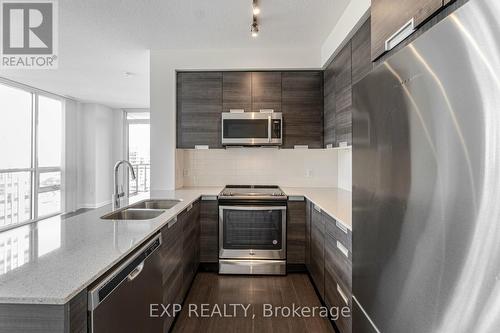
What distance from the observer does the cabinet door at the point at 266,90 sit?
339 centimetres

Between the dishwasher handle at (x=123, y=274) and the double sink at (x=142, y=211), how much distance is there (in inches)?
22.9

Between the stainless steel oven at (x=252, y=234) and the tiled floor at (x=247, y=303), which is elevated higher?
the stainless steel oven at (x=252, y=234)

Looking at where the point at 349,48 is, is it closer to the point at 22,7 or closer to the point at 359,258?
the point at 359,258

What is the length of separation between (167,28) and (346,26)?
1.74m

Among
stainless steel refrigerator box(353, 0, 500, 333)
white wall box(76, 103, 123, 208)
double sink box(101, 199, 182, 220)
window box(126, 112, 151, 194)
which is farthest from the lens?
window box(126, 112, 151, 194)

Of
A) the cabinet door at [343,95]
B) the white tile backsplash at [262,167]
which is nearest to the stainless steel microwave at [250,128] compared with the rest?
the white tile backsplash at [262,167]

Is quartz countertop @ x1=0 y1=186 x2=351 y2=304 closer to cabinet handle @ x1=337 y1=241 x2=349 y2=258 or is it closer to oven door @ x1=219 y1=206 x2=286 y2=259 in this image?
cabinet handle @ x1=337 y1=241 x2=349 y2=258

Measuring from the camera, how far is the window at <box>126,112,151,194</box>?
7.18 metres

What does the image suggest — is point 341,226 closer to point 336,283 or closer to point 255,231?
point 336,283

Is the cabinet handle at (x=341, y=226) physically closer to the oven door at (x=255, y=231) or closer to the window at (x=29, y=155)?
the oven door at (x=255, y=231)

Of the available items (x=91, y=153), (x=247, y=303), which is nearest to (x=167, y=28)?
(x=247, y=303)

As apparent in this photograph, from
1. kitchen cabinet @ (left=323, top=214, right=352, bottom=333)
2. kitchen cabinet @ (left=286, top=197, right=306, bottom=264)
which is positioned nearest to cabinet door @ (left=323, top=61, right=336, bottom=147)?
kitchen cabinet @ (left=286, top=197, right=306, bottom=264)

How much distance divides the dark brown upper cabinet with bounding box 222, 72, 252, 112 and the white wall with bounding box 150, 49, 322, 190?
10 cm

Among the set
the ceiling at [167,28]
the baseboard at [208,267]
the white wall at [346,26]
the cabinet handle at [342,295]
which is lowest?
the baseboard at [208,267]
